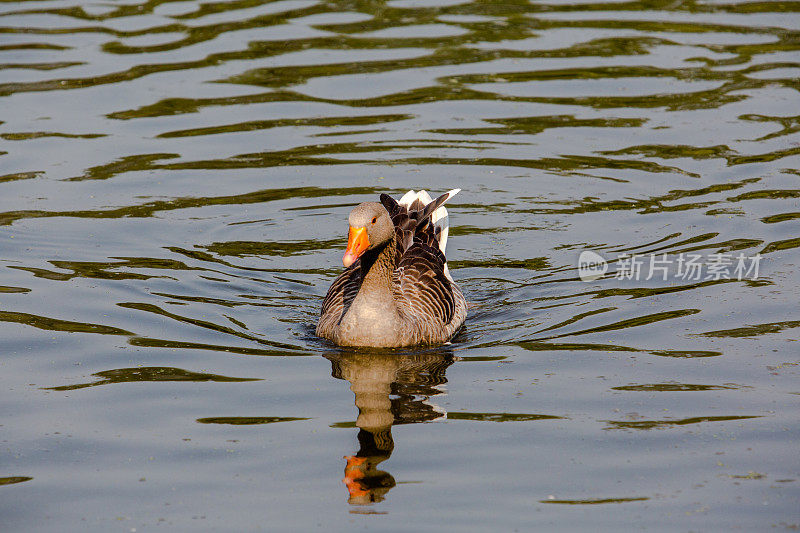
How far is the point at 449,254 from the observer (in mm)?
13531

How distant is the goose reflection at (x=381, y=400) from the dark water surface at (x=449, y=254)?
4 centimetres

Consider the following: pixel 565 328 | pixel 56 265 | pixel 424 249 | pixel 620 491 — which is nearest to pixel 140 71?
pixel 56 265

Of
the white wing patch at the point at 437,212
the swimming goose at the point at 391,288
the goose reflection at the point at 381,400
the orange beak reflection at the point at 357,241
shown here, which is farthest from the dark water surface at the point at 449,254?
the orange beak reflection at the point at 357,241

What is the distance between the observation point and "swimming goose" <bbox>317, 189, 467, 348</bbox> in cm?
1021

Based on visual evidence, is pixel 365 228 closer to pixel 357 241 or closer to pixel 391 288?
pixel 357 241

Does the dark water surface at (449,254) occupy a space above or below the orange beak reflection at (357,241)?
below

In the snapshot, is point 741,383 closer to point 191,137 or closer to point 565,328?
point 565,328

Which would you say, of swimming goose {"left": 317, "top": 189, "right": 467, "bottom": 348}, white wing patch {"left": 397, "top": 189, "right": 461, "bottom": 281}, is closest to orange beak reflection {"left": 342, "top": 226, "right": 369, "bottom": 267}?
swimming goose {"left": 317, "top": 189, "right": 467, "bottom": 348}

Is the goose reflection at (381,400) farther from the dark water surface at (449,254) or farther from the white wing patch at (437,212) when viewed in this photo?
the white wing patch at (437,212)

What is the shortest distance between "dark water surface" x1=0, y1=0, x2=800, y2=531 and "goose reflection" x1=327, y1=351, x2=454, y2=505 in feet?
0.12

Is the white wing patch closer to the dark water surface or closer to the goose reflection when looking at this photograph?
the dark water surface

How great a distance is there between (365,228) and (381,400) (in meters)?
1.59

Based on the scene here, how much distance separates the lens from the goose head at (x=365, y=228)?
9.95m

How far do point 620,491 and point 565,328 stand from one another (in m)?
3.25
